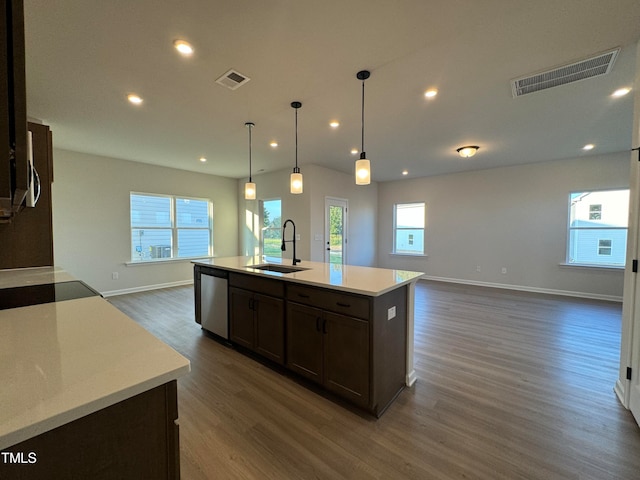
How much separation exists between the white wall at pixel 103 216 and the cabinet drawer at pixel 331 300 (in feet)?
15.4

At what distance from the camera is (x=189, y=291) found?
5492 millimetres

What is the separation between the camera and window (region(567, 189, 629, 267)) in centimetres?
474

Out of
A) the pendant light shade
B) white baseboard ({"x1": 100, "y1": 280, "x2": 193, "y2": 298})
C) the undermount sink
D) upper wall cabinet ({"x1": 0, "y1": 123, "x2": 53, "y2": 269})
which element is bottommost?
white baseboard ({"x1": 100, "y1": 280, "x2": 193, "y2": 298})

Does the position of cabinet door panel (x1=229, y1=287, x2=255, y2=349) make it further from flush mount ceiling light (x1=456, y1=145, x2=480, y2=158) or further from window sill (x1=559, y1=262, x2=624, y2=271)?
window sill (x1=559, y1=262, x2=624, y2=271)

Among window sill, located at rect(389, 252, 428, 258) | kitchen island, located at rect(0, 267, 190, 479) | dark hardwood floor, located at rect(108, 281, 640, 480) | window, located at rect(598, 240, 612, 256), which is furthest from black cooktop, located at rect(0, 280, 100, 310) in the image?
window, located at rect(598, 240, 612, 256)

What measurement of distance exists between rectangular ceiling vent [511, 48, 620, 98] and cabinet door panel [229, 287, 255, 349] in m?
3.29

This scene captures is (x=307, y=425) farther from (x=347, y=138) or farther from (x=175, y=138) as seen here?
(x=175, y=138)

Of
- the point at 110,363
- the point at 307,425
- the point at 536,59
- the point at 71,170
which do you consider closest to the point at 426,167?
the point at 536,59

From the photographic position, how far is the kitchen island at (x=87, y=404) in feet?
1.83

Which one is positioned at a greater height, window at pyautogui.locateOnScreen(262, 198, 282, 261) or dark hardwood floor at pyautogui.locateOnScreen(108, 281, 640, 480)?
window at pyautogui.locateOnScreen(262, 198, 282, 261)

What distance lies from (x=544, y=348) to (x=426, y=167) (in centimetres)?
406

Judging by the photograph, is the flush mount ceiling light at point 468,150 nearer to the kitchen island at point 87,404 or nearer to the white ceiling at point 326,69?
the white ceiling at point 326,69

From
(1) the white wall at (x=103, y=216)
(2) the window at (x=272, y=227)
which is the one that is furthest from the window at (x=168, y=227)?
(2) the window at (x=272, y=227)

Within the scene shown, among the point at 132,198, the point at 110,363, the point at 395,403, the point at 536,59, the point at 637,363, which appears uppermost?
the point at 536,59
